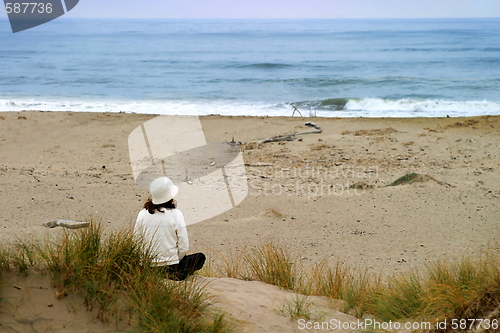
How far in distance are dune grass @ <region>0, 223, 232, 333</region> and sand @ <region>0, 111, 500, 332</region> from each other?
1.59 feet

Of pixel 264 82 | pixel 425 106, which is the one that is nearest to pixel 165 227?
pixel 425 106

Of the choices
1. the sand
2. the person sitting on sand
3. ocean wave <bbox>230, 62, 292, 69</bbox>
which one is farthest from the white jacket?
ocean wave <bbox>230, 62, 292, 69</bbox>

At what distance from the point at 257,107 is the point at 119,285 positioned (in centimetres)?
1732

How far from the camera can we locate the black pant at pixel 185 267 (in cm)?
350

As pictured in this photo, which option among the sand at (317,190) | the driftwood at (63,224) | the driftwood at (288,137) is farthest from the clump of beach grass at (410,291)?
the driftwood at (288,137)

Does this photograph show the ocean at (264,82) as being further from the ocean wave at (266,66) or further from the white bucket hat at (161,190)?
the white bucket hat at (161,190)

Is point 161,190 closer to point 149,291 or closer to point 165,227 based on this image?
point 165,227

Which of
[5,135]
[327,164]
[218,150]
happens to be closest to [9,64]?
[5,135]

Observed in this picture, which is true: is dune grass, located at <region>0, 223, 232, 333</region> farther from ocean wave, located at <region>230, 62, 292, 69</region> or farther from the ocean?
ocean wave, located at <region>230, 62, 292, 69</region>

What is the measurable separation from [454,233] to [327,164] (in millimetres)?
4025

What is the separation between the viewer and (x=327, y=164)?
9.62m

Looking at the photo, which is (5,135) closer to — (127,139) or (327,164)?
(127,139)

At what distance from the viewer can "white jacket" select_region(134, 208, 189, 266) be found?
3.49 meters

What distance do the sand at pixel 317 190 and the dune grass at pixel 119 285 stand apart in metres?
0.48
